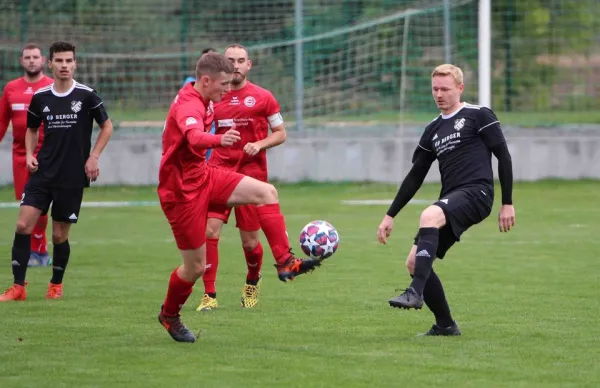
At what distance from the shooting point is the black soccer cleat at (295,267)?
325 inches

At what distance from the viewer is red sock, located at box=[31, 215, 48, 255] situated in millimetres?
12086

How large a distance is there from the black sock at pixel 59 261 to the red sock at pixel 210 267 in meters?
1.35

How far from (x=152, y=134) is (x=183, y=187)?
14522 mm

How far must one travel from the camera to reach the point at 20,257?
10.0 metres

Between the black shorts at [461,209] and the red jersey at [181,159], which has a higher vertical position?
the red jersey at [181,159]

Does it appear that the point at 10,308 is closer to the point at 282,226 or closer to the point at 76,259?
the point at 282,226

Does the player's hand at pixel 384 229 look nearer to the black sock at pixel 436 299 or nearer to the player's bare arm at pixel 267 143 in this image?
the black sock at pixel 436 299

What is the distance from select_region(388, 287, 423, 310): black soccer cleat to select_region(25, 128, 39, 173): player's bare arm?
4.08 metres

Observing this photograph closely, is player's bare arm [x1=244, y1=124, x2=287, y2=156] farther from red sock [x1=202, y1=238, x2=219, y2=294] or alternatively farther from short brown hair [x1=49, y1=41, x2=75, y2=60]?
short brown hair [x1=49, y1=41, x2=75, y2=60]

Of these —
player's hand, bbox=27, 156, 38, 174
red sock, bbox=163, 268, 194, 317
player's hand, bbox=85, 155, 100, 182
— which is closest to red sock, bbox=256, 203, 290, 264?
red sock, bbox=163, 268, 194, 317

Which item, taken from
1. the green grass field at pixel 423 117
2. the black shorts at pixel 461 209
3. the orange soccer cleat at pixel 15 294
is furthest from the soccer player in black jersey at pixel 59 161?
the green grass field at pixel 423 117

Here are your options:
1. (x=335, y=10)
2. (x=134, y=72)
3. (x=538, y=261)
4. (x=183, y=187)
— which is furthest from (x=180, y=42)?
(x=183, y=187)

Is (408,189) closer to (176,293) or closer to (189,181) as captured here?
(189,181)

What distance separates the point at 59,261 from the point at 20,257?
322 millimetres
